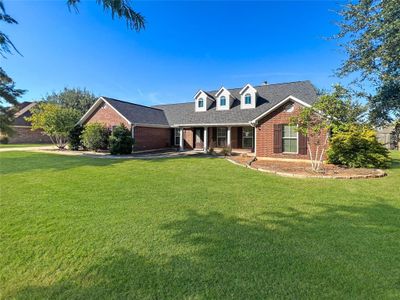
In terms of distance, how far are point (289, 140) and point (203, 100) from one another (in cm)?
985

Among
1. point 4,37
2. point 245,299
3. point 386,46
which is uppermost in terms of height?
point 386,46

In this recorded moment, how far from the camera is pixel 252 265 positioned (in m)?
3.04

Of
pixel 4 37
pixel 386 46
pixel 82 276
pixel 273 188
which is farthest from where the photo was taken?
pixel 386 46

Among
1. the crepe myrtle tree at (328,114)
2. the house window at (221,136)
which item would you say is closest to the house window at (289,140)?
the crepe myrtle tree at (328,114)

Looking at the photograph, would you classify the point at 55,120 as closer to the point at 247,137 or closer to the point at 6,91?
the point at 247,137

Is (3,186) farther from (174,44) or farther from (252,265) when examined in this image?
(174,44)

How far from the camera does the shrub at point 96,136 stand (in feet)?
62.4

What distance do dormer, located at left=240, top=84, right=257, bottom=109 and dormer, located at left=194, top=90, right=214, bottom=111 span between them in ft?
11.4

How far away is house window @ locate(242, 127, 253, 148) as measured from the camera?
61.1 feet

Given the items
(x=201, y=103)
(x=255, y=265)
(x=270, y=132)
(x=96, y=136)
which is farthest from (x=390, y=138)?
(x=96, y=136)

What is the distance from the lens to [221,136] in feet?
66.6

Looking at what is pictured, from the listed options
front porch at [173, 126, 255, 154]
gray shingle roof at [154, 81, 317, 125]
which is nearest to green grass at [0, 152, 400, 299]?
gray shingle roof at [154, 81, 317, 125]

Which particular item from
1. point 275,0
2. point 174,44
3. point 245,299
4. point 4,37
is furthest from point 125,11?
point 174,44

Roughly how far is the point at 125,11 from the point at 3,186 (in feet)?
26.0
